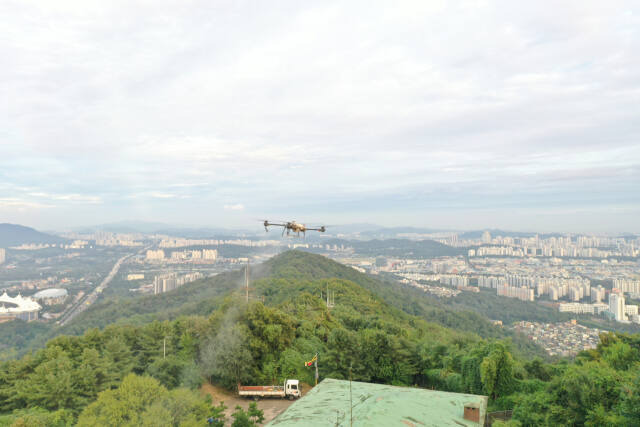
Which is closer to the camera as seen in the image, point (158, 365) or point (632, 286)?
point (158, 365)

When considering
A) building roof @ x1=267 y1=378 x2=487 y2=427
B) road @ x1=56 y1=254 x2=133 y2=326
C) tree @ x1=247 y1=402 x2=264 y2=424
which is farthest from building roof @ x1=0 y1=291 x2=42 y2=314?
building roof @ x1=267 y1=378 x2=487 y2=427

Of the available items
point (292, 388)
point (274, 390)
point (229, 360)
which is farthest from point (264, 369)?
point (292, 388)

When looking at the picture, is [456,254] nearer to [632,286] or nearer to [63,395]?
[632,286]

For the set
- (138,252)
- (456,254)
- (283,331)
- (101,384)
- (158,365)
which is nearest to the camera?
(101,384)

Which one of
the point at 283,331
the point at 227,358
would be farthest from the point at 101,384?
the point at 283,331

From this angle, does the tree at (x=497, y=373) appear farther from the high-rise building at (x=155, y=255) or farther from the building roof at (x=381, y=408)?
the high-rise building at (x=155, y=255)

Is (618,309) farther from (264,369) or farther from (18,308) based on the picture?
(18,308)

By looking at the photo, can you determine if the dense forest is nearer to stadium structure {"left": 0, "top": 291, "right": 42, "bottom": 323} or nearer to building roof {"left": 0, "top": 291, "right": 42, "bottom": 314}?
stadium structure {"left": 0, "top": 291, "right": 42, "bottom": 323}
